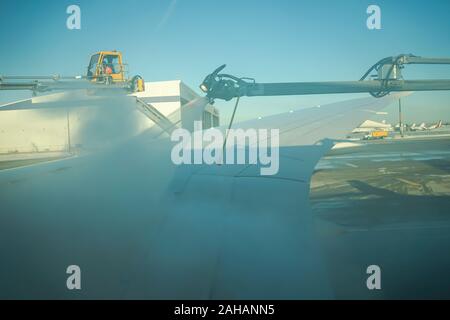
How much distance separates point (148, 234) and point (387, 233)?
462 centimetres

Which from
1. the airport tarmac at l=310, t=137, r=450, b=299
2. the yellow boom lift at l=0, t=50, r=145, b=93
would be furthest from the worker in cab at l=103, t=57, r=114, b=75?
the airport tarmac at l=310, t=137, r=450, b=299

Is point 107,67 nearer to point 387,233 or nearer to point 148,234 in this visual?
point 148,234

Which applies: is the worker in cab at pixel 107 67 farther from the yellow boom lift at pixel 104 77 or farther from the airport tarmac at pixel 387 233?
the airport tarmac at pixel 387 233

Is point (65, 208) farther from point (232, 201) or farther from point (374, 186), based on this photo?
point (374, 186)

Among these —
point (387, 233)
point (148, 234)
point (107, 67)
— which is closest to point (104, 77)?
point (107, 67)

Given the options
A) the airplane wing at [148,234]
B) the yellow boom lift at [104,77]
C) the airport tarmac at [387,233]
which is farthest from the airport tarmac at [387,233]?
the yellow boom lift at [104,77]

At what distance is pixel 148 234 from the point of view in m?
1.76

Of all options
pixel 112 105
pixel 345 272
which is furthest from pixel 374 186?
pixel 112 105

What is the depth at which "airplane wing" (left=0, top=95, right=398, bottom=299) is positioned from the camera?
161 centimetres

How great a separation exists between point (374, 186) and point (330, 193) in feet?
5.84

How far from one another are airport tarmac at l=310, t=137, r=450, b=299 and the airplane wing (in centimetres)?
168

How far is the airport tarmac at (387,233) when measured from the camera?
3334mm

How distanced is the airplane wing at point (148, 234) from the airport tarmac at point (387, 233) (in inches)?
66.3

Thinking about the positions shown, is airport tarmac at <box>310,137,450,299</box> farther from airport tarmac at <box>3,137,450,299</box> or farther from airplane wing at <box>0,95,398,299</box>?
airplane wing at <box>0,95,398,299</box>
